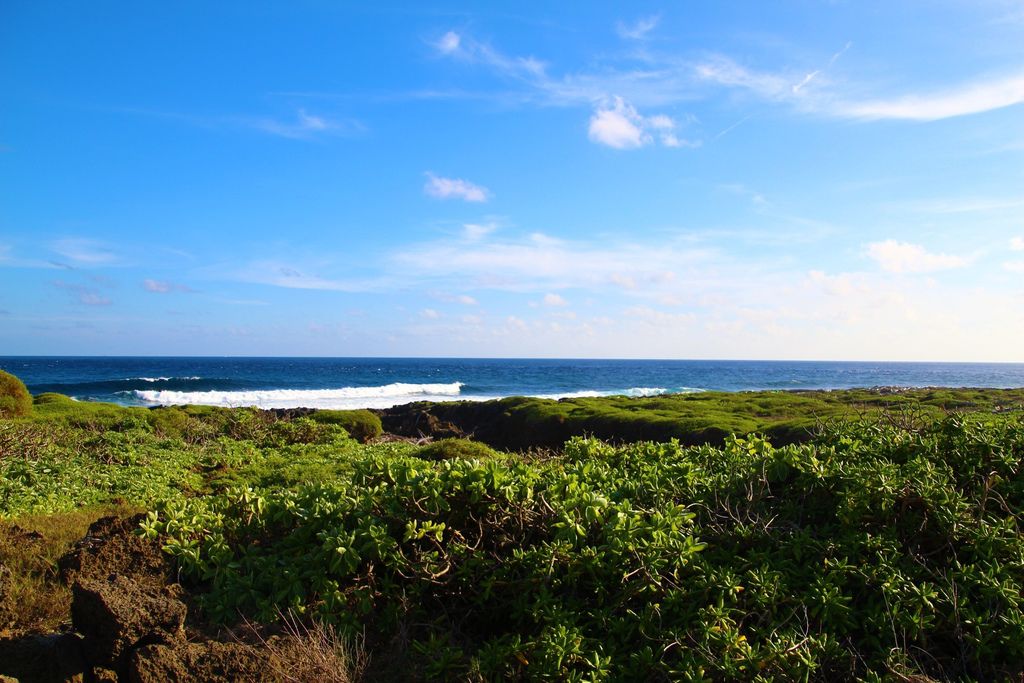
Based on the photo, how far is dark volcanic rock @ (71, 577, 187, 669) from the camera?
3.72 metres

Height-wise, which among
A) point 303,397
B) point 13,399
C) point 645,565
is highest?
point 13,399

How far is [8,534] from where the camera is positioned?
6.30 meters

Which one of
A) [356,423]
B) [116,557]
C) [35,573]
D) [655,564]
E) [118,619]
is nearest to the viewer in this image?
[118,619]

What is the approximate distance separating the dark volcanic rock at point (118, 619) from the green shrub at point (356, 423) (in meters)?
13.1

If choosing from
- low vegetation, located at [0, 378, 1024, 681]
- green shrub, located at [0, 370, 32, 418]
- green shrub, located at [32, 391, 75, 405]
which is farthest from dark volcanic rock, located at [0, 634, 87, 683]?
green shrub, located at [32, 391, 75, 405]

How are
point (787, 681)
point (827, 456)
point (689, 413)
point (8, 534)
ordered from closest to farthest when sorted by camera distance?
point (787, 681) → point (827, 456) → point (8, 534) → point (689, 413)

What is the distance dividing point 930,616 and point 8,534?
24.5 feet

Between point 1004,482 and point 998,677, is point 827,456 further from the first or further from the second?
point 998,677

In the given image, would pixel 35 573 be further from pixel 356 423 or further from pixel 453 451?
pixel 356 423

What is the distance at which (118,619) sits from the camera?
3.72m

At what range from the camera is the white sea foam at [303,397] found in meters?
52.3

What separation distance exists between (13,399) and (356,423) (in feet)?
25.1

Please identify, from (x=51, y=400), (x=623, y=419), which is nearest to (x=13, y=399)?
(x=51, y=400)

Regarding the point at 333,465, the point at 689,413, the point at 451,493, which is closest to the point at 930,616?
the point at 451,493
